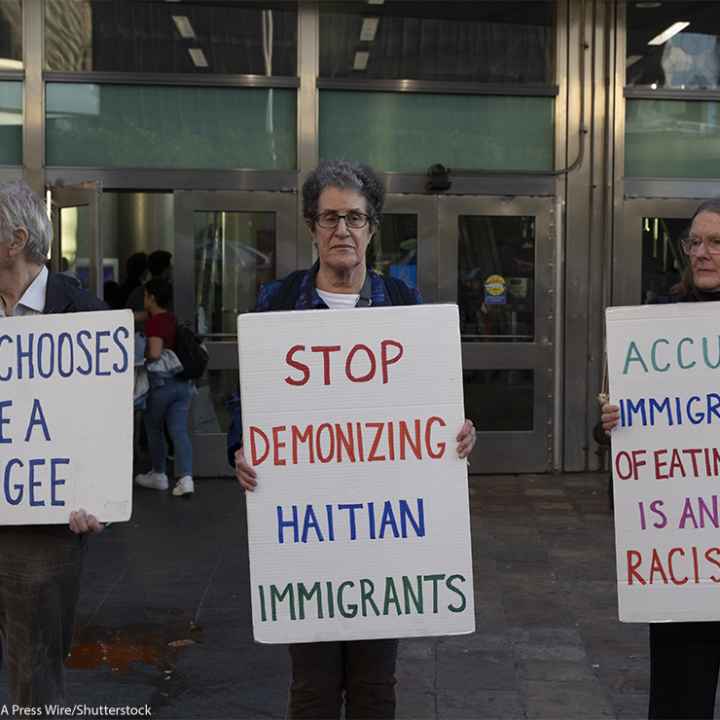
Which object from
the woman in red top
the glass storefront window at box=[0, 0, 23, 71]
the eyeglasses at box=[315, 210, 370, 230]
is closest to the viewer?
the eyeglasses at box=[315, 210, 370, 230]

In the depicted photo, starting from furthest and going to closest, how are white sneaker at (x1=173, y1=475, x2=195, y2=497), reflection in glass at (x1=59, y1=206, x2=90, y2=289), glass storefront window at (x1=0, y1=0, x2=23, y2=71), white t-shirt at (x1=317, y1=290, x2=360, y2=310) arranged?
1. glass storefront window at (x1=0, y1=0, x2=23, y2=71)
2. white sneaker at (x1=173, y1=475, x2=195, y2=497)
3. reflection in glass at (x1=59, y1=206, x2=90, y2=289)
4. white t-shirt at (x1=317, y1=290, x2=360, y2=310)

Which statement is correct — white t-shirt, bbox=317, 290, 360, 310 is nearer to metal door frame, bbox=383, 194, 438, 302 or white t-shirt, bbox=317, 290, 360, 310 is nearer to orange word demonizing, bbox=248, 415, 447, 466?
orange word demonizing, bbox=248, 415, 447, 466

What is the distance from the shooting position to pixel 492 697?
5.05 metres

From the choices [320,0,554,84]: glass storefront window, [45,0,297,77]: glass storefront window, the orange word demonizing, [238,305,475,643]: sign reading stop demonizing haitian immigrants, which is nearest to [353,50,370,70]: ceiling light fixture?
[320,0,554,84]: glass storefront window

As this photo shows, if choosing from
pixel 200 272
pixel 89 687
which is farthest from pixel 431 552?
pixel 200 272

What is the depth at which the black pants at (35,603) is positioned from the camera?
11.9ft

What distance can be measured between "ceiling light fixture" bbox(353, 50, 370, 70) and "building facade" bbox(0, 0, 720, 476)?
0.01 m

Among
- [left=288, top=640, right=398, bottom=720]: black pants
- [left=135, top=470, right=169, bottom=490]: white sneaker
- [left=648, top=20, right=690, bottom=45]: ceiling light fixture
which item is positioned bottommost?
[left=135, top=470, right=169, bottom=490]: white sneaker

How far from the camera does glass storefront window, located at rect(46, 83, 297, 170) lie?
970 cm

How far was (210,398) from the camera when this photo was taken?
32.6 feet

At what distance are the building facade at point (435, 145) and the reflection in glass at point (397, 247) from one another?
2cm

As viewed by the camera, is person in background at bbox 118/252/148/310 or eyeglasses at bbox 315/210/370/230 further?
person in background at bbox 118/252/148/310

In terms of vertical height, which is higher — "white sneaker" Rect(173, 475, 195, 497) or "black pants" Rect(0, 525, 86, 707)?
"black pants" Rect(0, 525, 86, 707)

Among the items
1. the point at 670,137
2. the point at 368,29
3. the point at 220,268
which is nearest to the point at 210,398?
the point at 220,268
